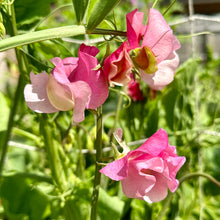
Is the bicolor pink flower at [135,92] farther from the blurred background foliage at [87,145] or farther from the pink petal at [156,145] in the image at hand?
the pink petal at [156,145]

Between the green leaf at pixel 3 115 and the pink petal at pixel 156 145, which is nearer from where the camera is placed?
the pink petal at pixel 156 145

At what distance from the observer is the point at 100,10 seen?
0.32 m

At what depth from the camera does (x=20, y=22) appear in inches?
24.6

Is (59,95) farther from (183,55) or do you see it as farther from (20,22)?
(183,55)

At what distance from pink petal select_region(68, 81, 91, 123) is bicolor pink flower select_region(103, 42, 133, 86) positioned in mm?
33

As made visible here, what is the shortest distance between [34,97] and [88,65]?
6cm

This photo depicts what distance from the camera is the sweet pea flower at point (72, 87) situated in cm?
36

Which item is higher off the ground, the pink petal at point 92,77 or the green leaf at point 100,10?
the green leaf at point 100,10

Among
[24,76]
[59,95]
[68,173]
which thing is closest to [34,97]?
[59,95]

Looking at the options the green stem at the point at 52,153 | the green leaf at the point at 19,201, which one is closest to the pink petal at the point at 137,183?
the green stem at the point at 52,153

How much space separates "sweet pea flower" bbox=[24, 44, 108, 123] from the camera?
36 centimetres

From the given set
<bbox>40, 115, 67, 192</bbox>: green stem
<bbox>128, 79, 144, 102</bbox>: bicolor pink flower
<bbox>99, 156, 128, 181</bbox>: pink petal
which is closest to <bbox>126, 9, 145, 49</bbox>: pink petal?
<bbox>99, 156, 128, 181</bbox>: pink petal

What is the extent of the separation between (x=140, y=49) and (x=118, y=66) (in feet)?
0.09

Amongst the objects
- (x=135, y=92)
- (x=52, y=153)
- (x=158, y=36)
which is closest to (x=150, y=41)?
(x=158, y=36)
